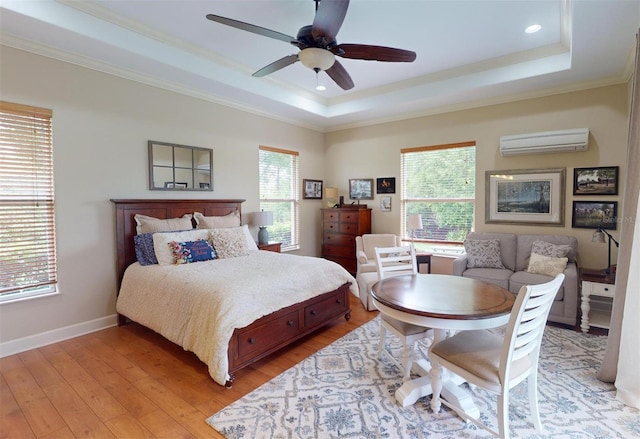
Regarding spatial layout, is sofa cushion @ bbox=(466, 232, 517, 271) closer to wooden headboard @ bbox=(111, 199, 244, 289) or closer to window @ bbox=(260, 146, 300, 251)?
window @ bbox=(260, 146, 300, 251)

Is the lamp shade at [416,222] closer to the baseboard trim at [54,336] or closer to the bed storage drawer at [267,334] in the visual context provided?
the bed storage drawer at [267,334]

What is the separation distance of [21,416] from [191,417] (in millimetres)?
1126

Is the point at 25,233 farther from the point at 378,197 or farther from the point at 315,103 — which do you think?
the point at 378,197

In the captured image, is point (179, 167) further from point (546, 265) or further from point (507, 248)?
point (546, 265)

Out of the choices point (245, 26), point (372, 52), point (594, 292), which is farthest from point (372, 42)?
point (594, 292)

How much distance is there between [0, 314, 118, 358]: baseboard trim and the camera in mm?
2916

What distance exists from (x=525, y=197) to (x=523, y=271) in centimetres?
104

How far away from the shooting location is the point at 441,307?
198 cm

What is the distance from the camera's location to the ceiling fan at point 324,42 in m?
2.13

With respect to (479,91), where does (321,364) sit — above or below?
below

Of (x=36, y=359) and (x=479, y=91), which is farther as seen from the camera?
(x=479, y=91)

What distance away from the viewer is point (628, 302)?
2.25 metres

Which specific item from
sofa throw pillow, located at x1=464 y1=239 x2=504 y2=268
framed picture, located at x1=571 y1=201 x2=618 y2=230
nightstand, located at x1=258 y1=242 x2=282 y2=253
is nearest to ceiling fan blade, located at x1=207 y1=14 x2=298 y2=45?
nightstand, located at x1=258 y1=242 x2=282 y2=253

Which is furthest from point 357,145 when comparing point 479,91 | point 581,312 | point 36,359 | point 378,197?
point 36,359
